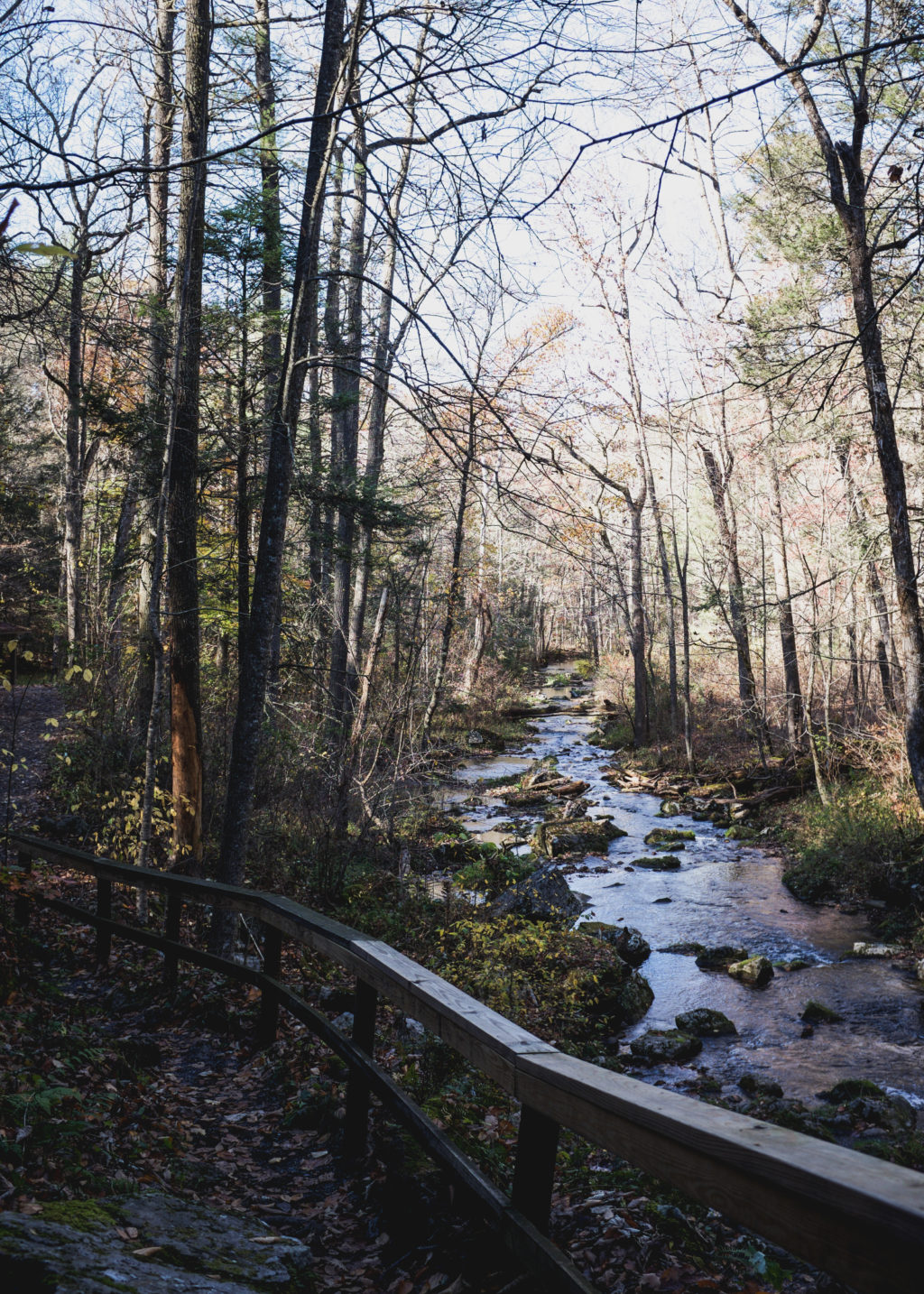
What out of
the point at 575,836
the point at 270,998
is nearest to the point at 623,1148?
the point at 270,998

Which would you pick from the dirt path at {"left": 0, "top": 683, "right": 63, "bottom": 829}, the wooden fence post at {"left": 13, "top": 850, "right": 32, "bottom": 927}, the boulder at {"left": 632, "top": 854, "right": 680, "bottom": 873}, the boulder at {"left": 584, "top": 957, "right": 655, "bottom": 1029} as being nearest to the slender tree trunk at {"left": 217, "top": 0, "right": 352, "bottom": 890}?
the wooden fence post at {"left": 13, "top": 850, "right": 32, "bottom": 927}

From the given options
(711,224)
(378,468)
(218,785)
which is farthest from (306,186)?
(711,224)

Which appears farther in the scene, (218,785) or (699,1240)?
(218,785)

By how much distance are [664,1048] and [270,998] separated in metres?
4.93

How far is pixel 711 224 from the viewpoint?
23656 millimetres

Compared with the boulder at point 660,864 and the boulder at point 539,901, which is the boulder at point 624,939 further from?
the boulder at point 660,864

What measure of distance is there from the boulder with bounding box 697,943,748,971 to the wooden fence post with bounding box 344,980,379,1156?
27.8ft

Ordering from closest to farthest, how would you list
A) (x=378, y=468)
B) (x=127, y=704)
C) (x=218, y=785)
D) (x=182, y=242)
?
(x=182, y=242) < (x=218, y=785) < (x=127, y=704) < (x=378, y=468)

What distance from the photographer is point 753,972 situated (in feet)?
35.1

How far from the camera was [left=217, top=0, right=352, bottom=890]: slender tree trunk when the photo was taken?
691cm

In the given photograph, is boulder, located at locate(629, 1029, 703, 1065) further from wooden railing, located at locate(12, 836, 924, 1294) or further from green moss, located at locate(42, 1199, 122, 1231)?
green moss, located at locate(42, 1199, 122, 1231)

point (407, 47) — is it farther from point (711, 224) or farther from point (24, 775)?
point (711, 224)

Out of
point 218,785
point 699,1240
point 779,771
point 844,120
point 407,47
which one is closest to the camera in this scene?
point 699,1240

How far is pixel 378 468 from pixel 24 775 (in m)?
9.14
